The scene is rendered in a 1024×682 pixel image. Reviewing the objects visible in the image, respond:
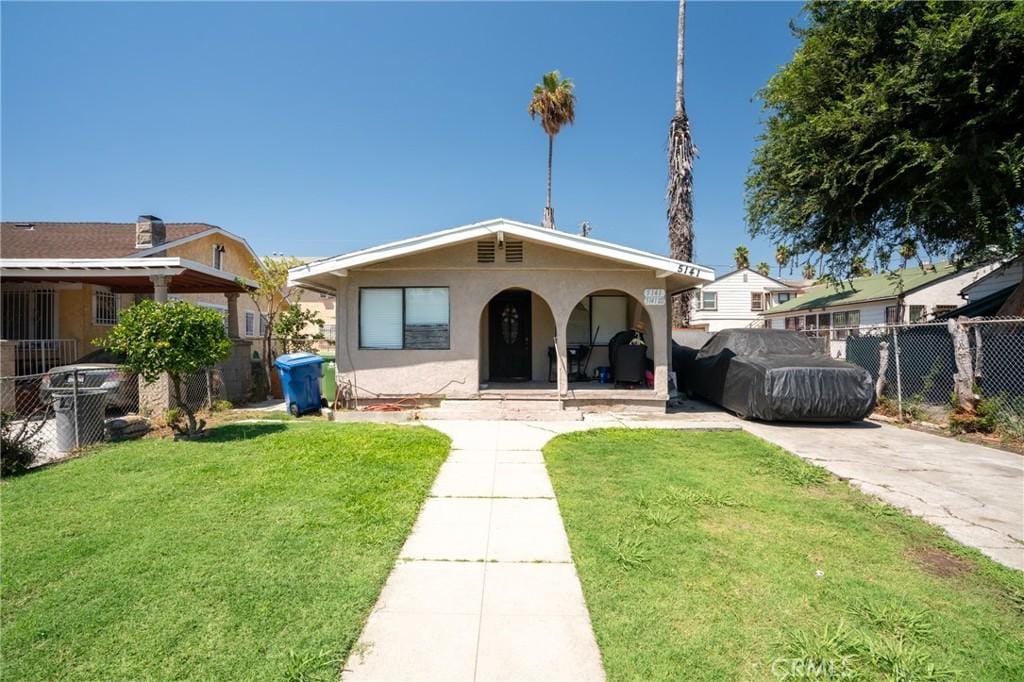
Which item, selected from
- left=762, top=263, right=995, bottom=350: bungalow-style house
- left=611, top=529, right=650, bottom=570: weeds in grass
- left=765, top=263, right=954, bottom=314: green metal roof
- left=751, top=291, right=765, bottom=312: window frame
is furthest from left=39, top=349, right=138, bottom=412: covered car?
left=751, top=291, right=765, bottom=312: window frame

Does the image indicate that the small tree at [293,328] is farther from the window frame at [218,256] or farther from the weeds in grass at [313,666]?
the weeds in grass at [313,666]

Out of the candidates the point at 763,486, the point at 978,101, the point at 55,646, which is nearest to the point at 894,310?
the point at 978,101

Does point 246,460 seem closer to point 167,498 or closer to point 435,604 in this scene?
point 167,498

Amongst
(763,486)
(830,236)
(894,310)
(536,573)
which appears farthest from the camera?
(894,310)

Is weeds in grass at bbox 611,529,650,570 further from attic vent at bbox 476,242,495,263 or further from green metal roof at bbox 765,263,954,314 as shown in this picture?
green metal roof at bbox 765,263,954,314

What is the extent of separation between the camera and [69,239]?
542 inches

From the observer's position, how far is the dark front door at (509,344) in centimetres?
1172

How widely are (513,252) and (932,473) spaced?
7548 millimetres

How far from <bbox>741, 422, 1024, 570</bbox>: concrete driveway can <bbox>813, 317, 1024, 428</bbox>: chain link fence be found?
1.17m

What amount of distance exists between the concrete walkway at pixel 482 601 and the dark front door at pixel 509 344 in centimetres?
687

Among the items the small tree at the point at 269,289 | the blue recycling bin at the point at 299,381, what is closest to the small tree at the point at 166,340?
the blue recycling bin at the point at 299,381

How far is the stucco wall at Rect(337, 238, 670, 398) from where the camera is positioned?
955 centimetres

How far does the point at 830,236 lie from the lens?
11.3 metres

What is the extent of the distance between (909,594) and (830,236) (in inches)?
432
